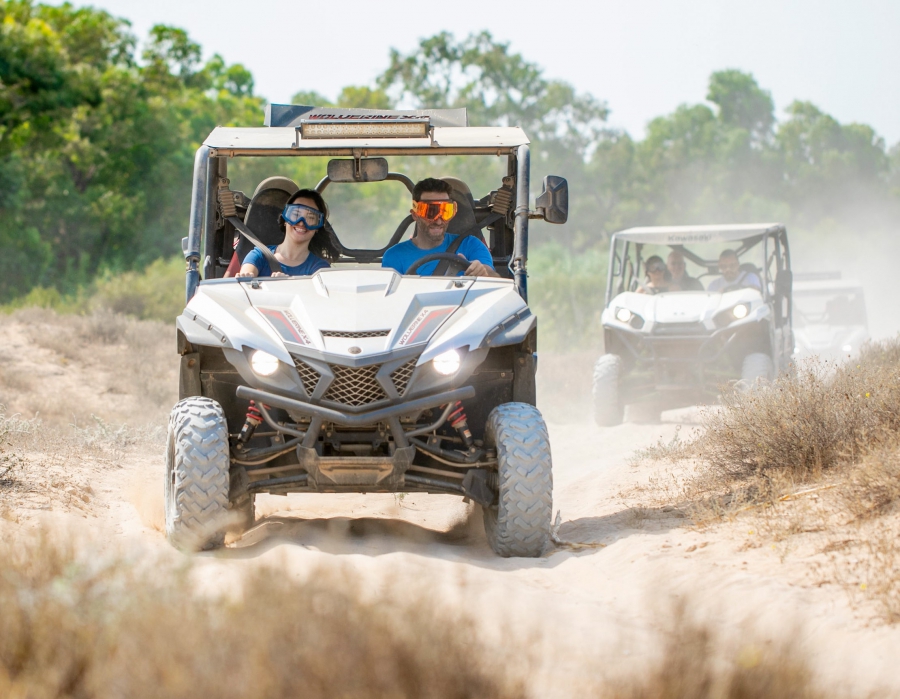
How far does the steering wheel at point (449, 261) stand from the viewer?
6020 mm

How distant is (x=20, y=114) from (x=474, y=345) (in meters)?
19.8

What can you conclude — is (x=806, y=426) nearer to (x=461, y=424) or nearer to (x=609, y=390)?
(x=461, y=424)

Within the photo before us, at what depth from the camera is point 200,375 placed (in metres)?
5.48

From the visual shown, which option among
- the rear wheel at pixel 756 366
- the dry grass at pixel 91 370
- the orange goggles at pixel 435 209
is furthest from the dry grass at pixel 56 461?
the rear wheel at pixel 756 366

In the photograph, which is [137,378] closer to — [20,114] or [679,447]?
[679,447]

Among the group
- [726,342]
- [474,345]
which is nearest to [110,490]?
[474,345]

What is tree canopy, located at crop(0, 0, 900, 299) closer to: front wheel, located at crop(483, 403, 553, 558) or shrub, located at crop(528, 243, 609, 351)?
shrub, located at crop(528, 243, 609, 351)

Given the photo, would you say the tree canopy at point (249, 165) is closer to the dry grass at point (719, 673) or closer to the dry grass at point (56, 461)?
the dry grass at point (56, 461)

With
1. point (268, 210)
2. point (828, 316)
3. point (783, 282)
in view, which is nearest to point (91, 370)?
point (268, 210)

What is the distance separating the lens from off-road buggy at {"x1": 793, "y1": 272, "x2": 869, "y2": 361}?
15.9m

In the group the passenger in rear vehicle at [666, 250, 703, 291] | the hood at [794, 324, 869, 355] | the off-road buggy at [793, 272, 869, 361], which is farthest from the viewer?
the off-road buggy at [793, 272, 869, 361]

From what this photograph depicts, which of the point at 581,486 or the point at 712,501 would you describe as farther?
the point at 581,486

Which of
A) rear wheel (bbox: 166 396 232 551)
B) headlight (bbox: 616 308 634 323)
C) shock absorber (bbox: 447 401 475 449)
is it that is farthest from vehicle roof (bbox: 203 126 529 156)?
headlight (bbox: 616 308 634 323)

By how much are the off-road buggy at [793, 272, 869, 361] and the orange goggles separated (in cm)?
Answer: 1032
